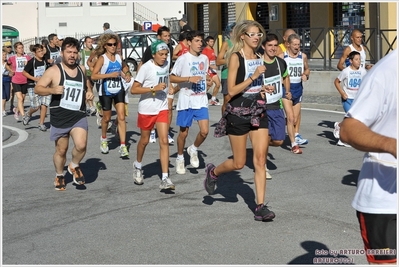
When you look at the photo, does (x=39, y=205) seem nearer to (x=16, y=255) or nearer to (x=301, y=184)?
(x=16, y=255)

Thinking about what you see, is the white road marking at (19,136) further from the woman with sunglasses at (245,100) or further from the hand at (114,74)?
the woman with sunglasses at (245,100)

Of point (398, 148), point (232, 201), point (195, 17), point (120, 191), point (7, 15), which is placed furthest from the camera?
point (7, 15)

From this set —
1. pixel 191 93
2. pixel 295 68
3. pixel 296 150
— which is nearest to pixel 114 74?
pixel 191 93

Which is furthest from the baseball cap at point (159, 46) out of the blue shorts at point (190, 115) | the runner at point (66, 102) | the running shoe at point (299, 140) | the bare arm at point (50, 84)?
the running shoe at point (299, 140)

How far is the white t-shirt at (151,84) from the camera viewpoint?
372 inches

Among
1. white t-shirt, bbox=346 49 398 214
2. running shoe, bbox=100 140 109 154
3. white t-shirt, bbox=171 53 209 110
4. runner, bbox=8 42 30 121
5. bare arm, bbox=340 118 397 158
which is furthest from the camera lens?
runner, bbox=8 42 30 121

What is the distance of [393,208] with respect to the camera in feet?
12.6

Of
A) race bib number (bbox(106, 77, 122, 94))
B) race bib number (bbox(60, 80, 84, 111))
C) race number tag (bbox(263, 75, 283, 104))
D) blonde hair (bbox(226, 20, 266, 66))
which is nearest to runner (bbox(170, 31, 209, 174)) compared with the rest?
race number tag (bbox(263, 75, 283, 104))

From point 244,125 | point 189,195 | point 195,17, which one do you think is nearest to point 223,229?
point 244,125

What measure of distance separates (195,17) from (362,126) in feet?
122

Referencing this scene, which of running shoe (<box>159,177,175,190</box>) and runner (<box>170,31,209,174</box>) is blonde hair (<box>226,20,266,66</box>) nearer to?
running shoe (<box>159,177,175,190</box>)

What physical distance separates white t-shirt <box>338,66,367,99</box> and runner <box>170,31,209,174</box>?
9.77 ft

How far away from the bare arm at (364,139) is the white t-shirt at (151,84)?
5.82 metres

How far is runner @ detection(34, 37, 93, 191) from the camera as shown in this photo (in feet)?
30.5
